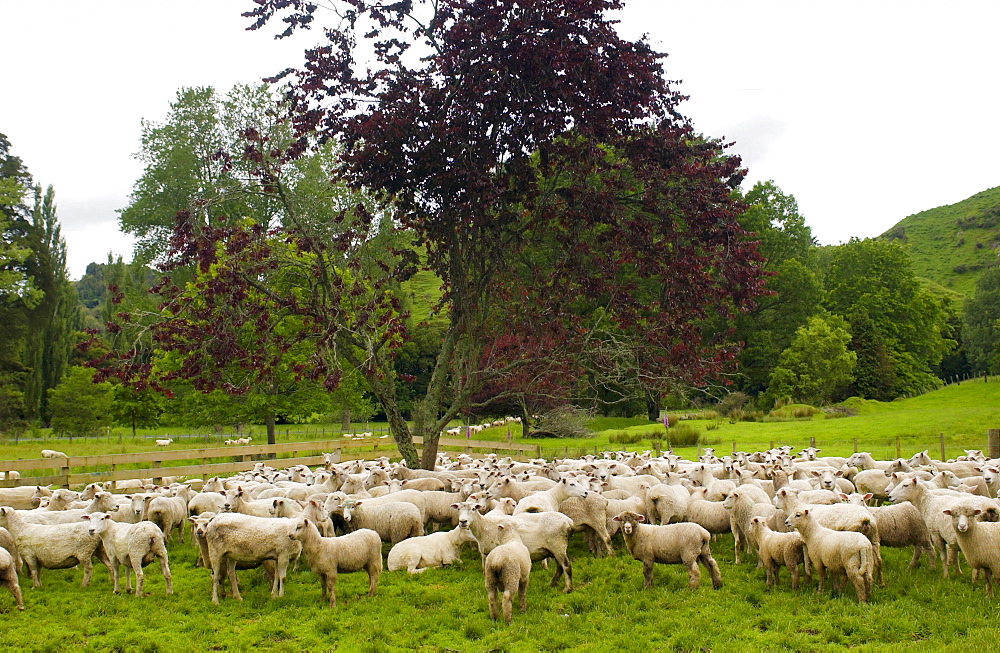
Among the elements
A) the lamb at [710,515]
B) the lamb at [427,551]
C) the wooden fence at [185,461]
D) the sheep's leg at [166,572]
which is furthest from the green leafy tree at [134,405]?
the lamb at [710,515]

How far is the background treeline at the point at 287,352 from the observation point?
3422 centimetres

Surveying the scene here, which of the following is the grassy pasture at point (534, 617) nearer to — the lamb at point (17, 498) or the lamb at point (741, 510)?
the lamb at point (741, 510)

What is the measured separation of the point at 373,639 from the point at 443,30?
11.2m

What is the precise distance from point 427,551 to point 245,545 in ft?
8.91

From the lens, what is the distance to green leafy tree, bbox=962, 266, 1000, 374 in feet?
247

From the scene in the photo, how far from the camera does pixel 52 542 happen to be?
9.55m

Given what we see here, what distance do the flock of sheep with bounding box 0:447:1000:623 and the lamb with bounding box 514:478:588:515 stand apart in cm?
4

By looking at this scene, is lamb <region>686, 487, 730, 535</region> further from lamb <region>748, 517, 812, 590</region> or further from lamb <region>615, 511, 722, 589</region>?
lamb <region>615, 511, 722, 589</region>

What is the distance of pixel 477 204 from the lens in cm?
1277

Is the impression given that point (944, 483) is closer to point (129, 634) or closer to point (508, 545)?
point (508, 545)

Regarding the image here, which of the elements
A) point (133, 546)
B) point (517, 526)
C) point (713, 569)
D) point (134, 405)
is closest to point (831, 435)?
point (713, 569)

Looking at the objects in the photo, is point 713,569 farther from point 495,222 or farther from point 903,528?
point 495,222

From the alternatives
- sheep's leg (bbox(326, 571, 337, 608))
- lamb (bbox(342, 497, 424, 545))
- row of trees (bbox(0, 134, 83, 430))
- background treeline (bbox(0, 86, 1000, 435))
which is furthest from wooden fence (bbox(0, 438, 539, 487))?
row of trees (bbox(0, 134, 83, 430))

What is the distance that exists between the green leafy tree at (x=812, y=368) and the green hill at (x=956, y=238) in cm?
7483
